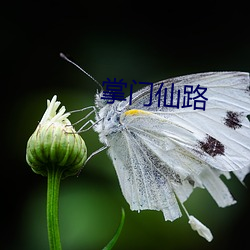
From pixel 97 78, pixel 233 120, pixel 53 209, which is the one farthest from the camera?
pixel 97 78

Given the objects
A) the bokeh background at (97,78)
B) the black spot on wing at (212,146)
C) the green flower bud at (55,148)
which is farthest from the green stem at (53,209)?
the bokeh background at (97,78)

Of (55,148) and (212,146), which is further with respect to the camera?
(212,146)

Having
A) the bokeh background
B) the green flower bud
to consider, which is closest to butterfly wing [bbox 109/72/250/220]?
the green flower bud

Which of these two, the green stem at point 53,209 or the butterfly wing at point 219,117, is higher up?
the butterfly wing at point 219,117

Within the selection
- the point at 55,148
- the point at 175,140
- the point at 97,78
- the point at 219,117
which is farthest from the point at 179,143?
the point at 97,78

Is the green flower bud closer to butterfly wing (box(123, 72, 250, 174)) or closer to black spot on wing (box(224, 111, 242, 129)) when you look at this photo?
butterfly wing (box(123, 72, 250, 174))

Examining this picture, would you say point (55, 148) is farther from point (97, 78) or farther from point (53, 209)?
point (97, 78)

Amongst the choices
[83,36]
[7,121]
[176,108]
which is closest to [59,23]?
[83,36]

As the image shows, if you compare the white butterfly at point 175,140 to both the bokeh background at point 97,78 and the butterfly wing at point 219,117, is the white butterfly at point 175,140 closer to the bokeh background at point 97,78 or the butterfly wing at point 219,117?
the butterfly wing at point 219,117

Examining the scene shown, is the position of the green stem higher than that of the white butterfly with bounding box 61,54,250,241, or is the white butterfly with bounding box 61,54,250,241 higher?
the white butterfly with bounding box 61,54,250,241
